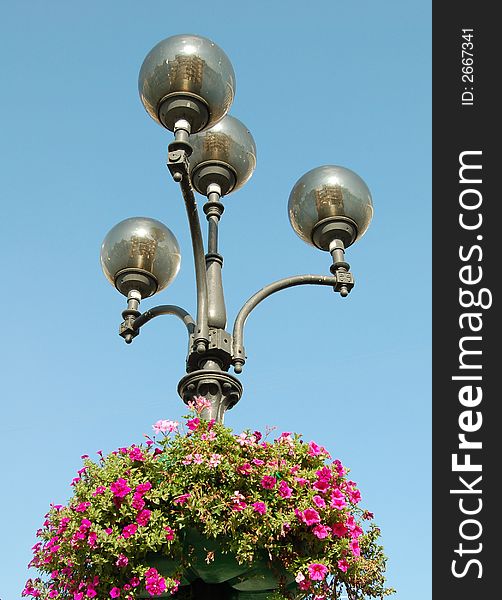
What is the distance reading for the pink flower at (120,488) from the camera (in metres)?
3.14

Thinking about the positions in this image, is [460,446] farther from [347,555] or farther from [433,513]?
[347,555]

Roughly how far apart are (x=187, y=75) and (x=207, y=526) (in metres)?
2.38

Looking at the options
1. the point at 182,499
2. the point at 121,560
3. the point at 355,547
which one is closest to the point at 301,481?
the point at 355,547

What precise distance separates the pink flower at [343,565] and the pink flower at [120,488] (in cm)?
88

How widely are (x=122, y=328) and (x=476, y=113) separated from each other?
12.7 feet

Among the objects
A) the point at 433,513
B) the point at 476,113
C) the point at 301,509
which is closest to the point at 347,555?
the point at 301,509

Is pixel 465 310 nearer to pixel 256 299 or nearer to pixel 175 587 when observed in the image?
pixel 256 299

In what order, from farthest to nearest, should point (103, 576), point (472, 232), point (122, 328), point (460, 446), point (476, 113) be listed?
point (476, 113), point (472, 232), point (460, 446), point (122, 328), point (103, 576)

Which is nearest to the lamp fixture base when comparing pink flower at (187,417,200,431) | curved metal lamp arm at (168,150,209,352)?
curved metal lamp arm at (168,150,209,352)

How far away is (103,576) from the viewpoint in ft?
10.1

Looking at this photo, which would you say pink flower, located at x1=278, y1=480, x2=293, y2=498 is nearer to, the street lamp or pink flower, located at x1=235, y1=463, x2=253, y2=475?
pink flower, located at x1=235, y1=463, x2=253, y2=475

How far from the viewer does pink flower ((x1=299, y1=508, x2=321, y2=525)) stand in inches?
123

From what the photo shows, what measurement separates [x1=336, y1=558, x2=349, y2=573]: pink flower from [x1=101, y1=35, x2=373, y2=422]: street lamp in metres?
1.07

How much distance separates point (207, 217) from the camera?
5.14m
